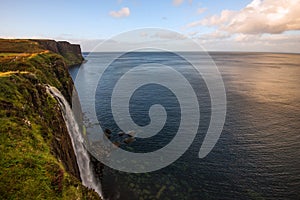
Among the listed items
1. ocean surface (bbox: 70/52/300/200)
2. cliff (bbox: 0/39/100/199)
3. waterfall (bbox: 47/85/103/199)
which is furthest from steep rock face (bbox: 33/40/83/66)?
cliff (bbox: 0/39/100/199)

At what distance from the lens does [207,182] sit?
30578 mm

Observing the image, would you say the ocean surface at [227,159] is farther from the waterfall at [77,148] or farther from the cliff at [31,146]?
the cliff at [31,146]

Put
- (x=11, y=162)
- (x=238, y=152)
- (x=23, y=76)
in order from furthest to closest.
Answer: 1. (x=238, y=152)
2. (x=23, y=76)
3. (x=11, y=162)

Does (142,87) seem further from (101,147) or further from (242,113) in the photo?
(101,147)

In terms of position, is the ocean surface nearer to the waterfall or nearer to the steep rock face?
the waterfall

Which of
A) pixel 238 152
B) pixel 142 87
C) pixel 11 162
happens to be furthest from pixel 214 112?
pixel 11 162

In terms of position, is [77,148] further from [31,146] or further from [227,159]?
[227,159]

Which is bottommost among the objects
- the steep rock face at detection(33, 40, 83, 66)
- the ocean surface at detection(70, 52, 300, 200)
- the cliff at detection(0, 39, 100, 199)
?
the ocean surface at detection(70, 52, 300, 200)

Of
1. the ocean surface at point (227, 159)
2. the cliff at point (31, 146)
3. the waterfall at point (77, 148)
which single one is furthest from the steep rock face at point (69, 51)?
the cliff at point (31, 146)

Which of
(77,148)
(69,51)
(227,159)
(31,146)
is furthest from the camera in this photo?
(69,51)

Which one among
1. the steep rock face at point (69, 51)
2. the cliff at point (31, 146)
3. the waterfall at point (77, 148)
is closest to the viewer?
the cliff at point (31, 146)

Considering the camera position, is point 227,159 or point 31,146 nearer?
point 31,146

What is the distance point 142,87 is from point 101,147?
51933mm

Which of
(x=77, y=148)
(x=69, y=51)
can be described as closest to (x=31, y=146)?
(x=77, y=148)
